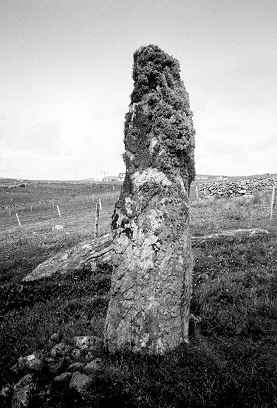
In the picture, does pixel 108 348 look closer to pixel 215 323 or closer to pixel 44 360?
pixel 44 360

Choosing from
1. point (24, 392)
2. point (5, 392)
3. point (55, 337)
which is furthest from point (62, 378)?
point (55, 337)

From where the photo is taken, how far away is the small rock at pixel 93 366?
11.3ft

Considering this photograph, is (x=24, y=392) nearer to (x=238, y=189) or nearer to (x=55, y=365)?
(x=55, y=365)

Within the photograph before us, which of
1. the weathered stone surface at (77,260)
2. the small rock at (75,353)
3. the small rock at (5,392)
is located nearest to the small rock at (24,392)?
the small rock at (5,392)

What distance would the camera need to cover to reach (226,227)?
13383 millimetres

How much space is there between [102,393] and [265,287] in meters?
4.40

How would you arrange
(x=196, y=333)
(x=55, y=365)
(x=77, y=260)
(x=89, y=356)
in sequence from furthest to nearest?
(x=77, y=260) < (x=196, y=333) < (x=89, y=356) < (x=55, y=365)

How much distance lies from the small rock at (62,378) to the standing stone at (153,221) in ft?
2.33

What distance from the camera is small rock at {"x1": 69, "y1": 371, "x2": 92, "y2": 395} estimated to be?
10.3 feet

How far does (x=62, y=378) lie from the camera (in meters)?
3.39

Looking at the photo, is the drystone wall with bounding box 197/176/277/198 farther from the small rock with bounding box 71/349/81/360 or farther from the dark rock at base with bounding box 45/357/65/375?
the dark rock at base with bounding box 45/357/65/375

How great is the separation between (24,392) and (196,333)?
2.59 m

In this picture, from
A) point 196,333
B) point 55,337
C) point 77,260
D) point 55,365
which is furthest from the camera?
point 77,260

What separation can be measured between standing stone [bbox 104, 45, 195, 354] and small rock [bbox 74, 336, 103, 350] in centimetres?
28
